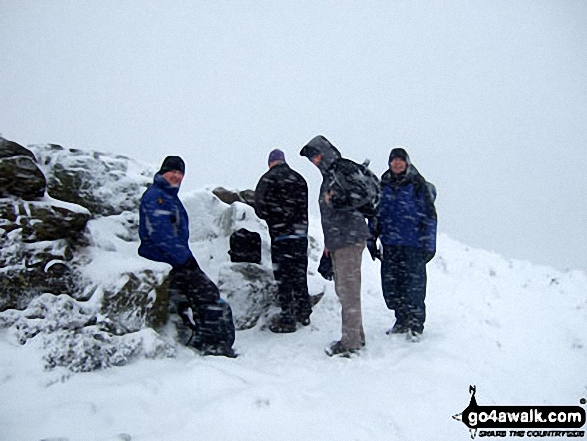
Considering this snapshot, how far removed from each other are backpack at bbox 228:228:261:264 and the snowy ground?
531 millimetres

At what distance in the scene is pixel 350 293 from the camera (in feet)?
19.4

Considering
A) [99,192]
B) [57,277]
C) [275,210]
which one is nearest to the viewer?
[57,277]

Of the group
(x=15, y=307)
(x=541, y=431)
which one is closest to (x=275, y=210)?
(x=15, y=307)

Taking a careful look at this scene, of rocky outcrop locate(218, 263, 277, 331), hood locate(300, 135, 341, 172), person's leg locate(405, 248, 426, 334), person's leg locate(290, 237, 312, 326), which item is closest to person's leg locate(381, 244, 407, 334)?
person's leg locate(405, 248, 426, 334)

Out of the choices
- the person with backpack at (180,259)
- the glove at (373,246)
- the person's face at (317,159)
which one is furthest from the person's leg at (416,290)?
the person with backpack at (180,259)

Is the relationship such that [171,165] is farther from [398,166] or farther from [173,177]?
[398,166]

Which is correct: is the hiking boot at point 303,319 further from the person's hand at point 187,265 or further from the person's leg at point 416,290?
the person's hand at point 187,265

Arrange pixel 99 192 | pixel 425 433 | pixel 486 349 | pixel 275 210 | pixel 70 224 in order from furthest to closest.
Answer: pixel 99 192
pixel 275 210
pixel 486 349
pixel 70 224
pixel 425 433

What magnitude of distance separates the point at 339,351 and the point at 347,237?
1692 millimetres

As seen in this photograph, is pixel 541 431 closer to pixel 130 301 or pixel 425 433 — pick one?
pixel 425 433

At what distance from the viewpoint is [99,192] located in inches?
286

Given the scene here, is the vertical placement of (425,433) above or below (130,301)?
below

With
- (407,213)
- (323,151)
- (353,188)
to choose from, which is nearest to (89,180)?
(323,151)

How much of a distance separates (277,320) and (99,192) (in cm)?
402
